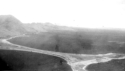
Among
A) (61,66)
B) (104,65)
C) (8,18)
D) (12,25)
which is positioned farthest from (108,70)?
(8,18)

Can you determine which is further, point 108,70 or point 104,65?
point 104,65

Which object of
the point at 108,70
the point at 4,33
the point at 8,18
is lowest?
the point at 108,70

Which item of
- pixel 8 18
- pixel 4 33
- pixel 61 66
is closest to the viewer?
pixel 61 66

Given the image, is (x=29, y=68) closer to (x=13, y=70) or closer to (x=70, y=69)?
(x=13, y=70)

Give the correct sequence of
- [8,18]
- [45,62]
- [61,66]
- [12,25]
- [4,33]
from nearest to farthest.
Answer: [61,66] → [45,62] → [4,33] → [12,25] → [8,18]

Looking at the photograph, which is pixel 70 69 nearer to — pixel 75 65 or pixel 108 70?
pixel 75 65

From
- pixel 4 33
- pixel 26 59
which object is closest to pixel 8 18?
pixel 4 33

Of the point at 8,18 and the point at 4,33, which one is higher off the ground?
the point at 8,18

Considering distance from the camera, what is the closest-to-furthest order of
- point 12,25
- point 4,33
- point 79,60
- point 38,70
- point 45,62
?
point 38,70, point 45,62, point 79,60, point 4,33, point 12,25

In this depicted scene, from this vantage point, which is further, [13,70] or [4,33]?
[4,33]
